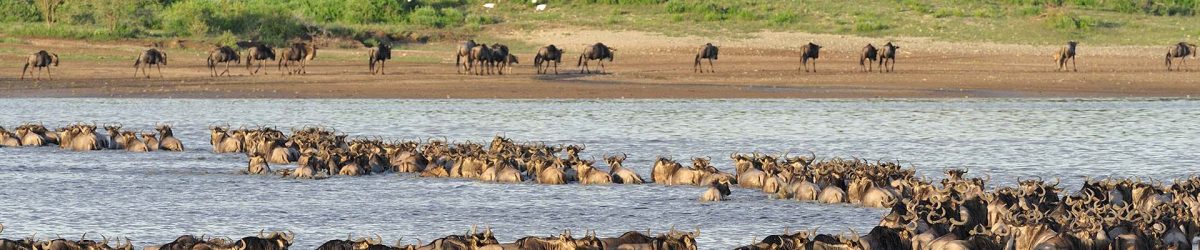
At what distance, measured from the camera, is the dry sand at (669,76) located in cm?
3897

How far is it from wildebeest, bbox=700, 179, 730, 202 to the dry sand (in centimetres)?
1864

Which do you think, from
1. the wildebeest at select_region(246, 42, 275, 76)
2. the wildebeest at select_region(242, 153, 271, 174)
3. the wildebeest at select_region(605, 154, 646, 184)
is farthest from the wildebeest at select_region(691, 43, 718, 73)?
the wildebeest at select_region(605, 154, 646, 184)

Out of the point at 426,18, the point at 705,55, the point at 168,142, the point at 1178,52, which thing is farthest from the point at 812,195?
the point at 426,18

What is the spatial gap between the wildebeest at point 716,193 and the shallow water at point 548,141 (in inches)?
Answer: 7.3

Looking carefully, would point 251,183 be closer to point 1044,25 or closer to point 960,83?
point 960,83

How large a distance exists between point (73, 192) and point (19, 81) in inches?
835

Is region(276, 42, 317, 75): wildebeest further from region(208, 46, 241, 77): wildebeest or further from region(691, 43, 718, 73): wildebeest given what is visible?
region(691, 43, 718, 73): wildebeest

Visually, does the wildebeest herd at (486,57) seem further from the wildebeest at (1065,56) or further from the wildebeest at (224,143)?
the wildebeest at (224,143)

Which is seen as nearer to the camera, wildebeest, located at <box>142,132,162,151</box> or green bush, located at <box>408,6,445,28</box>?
wildebeest, located at <box>142,132,162,151</box>

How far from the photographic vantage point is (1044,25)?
51.9 meters

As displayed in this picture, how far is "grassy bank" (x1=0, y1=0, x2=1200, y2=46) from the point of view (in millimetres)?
50406

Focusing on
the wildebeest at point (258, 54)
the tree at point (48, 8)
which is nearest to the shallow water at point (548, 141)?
the wildebeest at point (258, 54)

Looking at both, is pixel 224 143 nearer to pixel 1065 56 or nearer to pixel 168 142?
pixel 168 142

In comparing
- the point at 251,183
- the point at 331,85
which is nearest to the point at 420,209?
the point at 251,183
